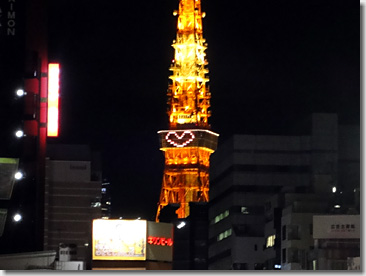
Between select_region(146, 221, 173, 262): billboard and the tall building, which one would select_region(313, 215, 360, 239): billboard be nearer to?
select_region(146, 221, 173, 262): billboard

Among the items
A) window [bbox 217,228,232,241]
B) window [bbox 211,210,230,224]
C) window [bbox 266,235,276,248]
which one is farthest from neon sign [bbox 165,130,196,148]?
window [bbox 266,235,276,248]

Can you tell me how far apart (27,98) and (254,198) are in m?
56.1

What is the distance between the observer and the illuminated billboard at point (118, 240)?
65.1m

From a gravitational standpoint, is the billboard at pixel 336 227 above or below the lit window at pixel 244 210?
below

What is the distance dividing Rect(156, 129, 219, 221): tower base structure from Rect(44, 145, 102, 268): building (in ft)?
40.4

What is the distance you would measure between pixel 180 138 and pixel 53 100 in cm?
7285

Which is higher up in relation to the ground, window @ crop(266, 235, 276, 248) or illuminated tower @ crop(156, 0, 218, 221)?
illuminated tower @ crop(156, 0, 218, 221)

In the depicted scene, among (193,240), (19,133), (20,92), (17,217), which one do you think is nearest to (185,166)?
(193,240)

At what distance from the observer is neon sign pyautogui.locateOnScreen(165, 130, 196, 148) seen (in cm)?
13025

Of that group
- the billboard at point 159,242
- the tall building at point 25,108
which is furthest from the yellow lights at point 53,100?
the billboard at point 159,242

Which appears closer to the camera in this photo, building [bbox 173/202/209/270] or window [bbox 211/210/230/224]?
window [bbox 211/210/230/224]

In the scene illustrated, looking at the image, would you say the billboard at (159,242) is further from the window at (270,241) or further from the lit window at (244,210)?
the lit window at (244,210)

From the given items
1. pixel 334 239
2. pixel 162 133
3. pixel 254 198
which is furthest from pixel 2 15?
pixel 162 133

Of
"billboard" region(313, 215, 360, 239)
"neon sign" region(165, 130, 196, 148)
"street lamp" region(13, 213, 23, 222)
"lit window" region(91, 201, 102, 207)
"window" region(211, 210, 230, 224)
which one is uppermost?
"neon sign" region(165, 130, 196, 148)
